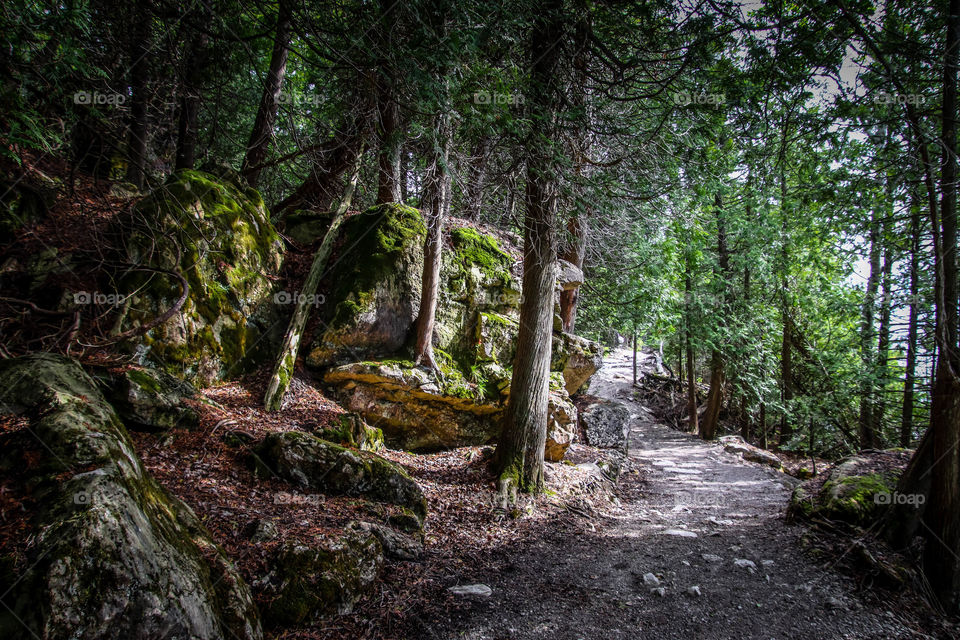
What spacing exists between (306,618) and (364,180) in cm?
903

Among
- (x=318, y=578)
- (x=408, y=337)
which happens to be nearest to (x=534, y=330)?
(x=408, y=337)

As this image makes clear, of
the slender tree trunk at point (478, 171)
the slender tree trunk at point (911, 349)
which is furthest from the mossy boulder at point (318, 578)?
the slender tree trunk at point (911, 349)

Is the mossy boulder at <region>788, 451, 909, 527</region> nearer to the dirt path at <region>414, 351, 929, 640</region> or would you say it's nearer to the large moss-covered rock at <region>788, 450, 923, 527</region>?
the large moss-covered rock at <region>788, 450, 923, 527</region>

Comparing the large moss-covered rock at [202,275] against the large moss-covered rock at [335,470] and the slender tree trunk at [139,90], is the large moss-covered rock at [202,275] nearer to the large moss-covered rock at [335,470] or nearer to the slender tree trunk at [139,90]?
the slender tree trunk at [139,90]

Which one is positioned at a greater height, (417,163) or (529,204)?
(417,163)

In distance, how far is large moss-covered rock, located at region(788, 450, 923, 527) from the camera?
5344 mm

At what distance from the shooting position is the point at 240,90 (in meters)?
9.30

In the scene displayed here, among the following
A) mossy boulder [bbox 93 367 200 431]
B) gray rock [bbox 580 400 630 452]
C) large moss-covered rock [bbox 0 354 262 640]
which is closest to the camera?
large moss-covered rock [bbox 0 354 262 640]

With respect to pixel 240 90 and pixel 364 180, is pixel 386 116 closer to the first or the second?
pixel 364 180

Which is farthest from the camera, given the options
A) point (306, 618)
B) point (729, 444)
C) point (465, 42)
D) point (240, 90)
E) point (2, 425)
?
point (729, 444)

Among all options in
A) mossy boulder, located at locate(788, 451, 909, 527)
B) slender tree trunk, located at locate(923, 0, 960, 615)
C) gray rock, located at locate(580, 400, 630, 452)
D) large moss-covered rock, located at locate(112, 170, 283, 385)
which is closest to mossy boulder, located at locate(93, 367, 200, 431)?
large moss-covered rock, located at locate(112, 170, 283, 385)

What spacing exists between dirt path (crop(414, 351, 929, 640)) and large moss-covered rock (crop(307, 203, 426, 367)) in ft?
15.0

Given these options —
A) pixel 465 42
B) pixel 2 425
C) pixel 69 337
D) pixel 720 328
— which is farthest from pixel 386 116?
pixel 720 328

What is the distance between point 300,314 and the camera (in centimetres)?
746
